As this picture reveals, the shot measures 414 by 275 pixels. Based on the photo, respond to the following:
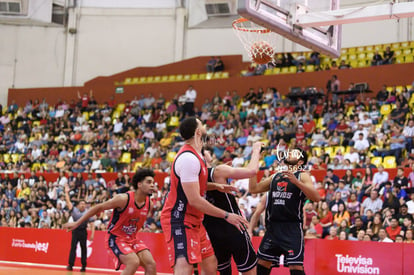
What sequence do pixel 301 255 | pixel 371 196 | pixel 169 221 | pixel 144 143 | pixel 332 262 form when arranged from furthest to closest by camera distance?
1. pixel 144 143
2. pixel 371 196
3. pixel 332 262
4. pixel 301 255
5. pixel 169 221

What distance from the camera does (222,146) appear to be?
856 inches

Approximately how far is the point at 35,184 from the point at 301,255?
53.6 ft

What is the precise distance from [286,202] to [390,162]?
1083cm

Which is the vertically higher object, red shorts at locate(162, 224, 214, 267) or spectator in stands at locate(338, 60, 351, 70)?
spectator in stands at locate(338, 60, 351, 70)

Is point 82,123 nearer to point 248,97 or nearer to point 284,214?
point 248,97

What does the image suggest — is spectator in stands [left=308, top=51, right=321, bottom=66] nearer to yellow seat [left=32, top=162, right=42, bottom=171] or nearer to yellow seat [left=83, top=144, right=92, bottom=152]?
yellow seat [left=83, top=144, right=92, bottom=152]

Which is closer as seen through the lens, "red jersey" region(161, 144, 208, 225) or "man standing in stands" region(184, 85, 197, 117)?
"red jersey" region(161, 144, 208, 225)

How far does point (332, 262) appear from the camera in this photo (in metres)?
12.4

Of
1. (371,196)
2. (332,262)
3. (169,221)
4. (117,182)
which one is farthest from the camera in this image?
(117,182)

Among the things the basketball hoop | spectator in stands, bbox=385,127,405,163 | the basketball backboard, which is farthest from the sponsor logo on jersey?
spectator in stands, bbox=385,127,405,163

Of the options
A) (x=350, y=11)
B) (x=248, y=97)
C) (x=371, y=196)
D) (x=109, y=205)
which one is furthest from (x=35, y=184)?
(x=350, y=11)

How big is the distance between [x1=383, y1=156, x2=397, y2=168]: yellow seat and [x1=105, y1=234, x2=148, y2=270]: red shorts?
35.4 feet

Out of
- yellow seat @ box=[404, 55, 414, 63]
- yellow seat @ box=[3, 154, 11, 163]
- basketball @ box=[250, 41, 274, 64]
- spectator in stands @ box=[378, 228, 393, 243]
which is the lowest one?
spectator in stands @ box=[378, 228, 393, 243]

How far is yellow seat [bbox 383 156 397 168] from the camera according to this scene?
17697 millimetres
